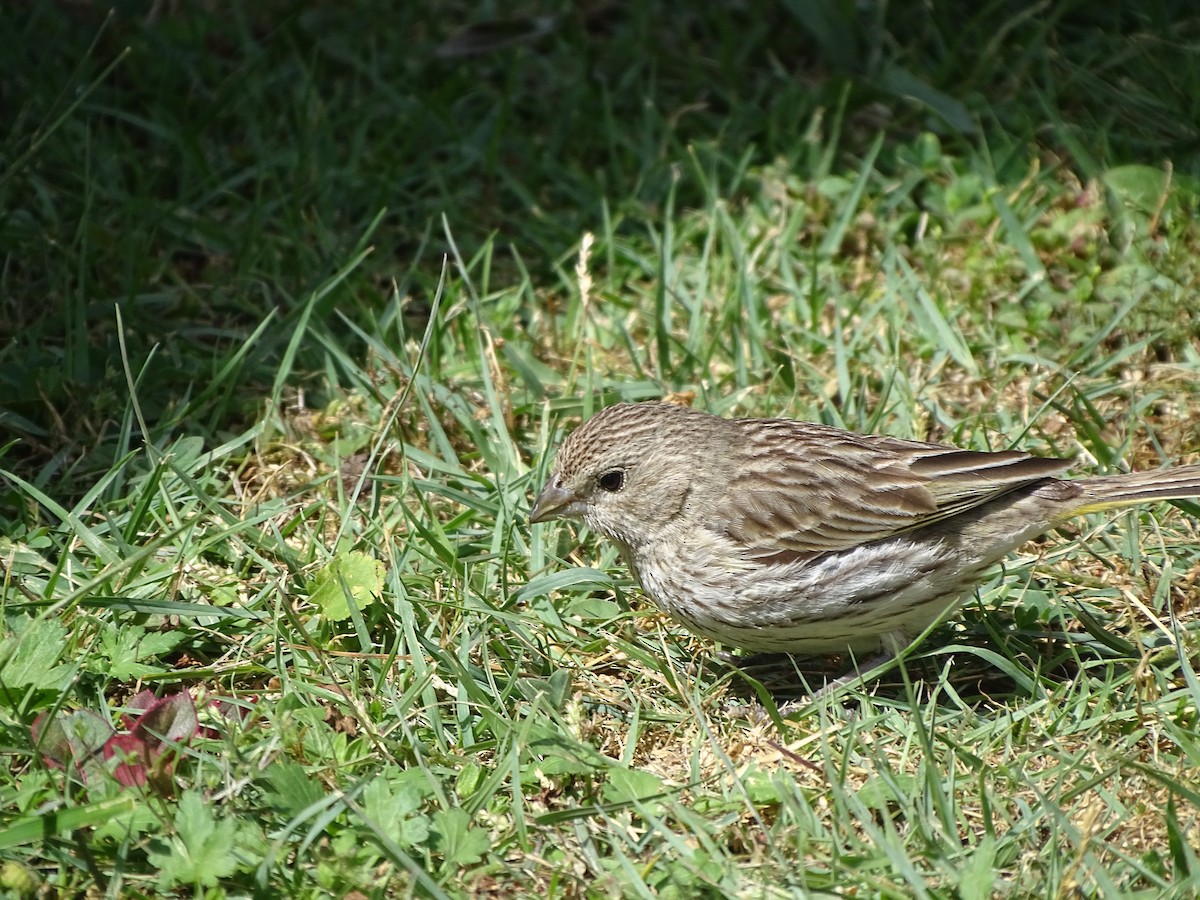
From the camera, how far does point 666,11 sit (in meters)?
8.54

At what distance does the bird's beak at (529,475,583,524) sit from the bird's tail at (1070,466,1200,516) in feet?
5.50

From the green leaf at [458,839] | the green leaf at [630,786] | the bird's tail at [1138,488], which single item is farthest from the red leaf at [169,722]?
the bird's tail at [1138,488]

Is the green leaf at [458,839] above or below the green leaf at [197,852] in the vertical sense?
below

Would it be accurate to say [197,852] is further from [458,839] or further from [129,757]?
[458,839]

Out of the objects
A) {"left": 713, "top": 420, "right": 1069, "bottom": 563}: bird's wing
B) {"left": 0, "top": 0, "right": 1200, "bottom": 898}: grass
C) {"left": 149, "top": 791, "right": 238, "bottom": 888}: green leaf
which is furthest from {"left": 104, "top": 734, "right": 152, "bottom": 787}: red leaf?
{"left": 713, "top": 420, "right": 1069, "bottom": 563}: bird's wing

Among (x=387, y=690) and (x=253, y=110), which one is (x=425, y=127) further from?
(x=387, y=690)

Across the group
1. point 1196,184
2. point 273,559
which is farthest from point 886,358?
point 273,559

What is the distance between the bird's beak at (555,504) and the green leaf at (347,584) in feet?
1.89

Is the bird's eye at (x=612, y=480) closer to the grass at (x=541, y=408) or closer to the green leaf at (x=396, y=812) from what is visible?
the grass at (x=541, y=408)

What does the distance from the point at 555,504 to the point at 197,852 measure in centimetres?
177

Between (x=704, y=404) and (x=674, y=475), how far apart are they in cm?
107

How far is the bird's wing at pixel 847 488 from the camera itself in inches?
191

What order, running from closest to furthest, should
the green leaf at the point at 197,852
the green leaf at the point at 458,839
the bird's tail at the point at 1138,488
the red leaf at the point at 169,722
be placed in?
the green leaf at the point at 197,852, the green leaf at the point at 458,839, the red leaf at the point at 169,722, the bird's tail at the point at 1138,488

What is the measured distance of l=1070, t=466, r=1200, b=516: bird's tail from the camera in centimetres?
476
